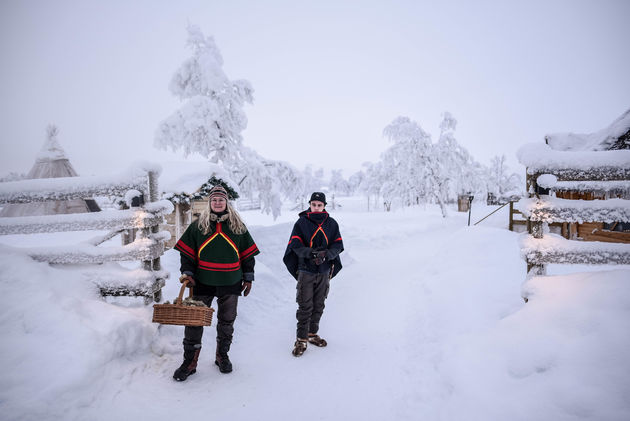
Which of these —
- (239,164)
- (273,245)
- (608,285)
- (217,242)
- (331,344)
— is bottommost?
(331,344)

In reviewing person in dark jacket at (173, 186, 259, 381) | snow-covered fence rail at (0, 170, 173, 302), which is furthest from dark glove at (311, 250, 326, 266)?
snow-covered fence rail at (0, 170, 173, 302)

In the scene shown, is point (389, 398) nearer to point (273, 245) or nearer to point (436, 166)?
point (273, 245)

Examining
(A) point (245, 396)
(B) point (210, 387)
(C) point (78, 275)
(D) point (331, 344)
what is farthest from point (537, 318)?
(C) point (78, 275)

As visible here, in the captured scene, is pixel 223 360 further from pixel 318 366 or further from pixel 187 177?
pixel 187 177

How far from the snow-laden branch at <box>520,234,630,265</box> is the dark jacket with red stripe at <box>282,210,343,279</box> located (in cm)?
241

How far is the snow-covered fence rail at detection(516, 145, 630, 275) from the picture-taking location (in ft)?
11.1

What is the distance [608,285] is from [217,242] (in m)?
4.14

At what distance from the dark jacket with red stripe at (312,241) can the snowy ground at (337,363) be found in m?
1.15

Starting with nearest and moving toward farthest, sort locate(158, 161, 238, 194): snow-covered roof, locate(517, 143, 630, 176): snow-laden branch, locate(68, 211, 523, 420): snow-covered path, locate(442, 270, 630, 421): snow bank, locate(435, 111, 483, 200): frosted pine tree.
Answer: locate(442, 270, 630, 421): snow bank, locate(68, 211, 523, 420): snow-covered path, locate(517, 143, 630, 176): snow-laden branch, locate(158, 161, 238, 194): snow-covered roof, locate(435, 111, 483, 200): frosted pine tree

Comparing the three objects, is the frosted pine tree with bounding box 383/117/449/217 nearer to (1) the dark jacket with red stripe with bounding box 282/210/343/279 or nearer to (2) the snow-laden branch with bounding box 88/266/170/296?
(1) the dark jacket with red stripe with bounding box 282/210/343/279

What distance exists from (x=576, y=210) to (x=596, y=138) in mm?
3216

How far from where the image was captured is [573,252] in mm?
3471

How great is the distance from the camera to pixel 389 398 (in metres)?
3.01

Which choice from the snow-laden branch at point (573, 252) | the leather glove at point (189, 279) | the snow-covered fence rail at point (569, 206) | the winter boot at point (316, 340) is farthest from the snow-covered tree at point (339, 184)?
the leather glove at point (189, 279)
